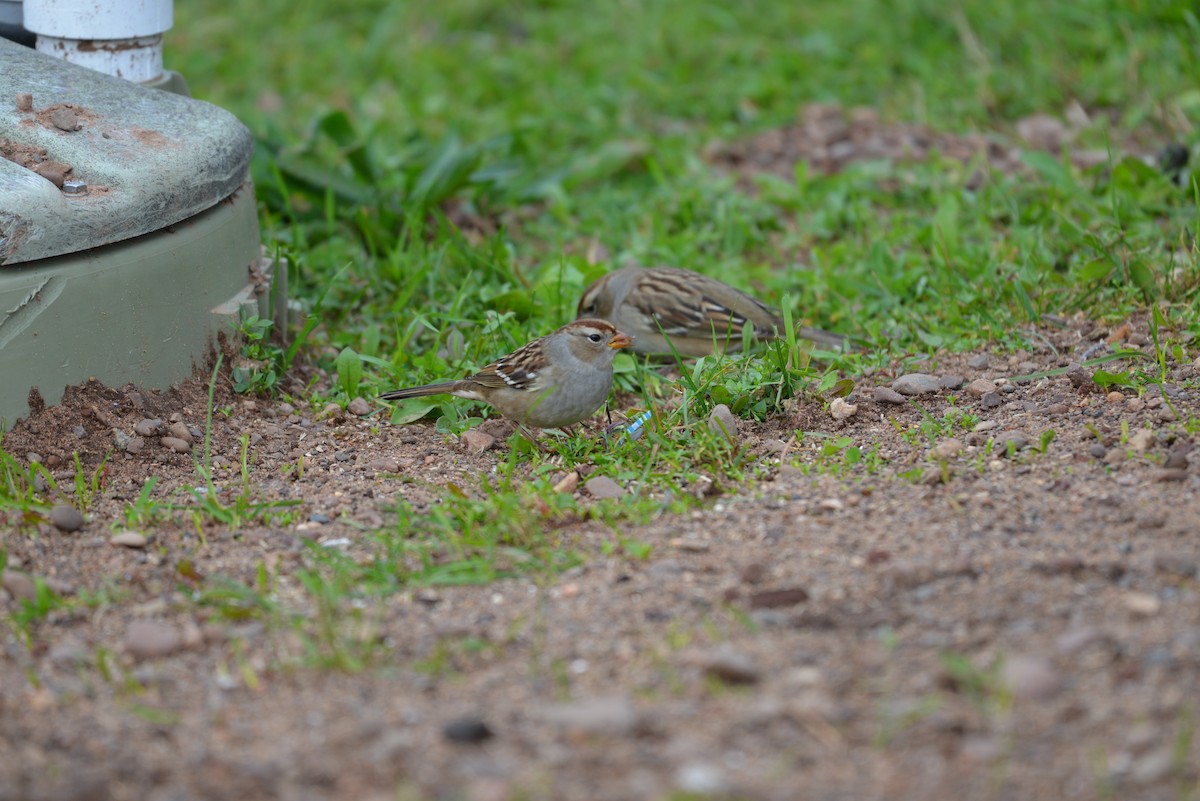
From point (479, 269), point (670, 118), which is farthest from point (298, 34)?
point (479, 269)

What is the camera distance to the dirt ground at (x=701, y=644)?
2736mm

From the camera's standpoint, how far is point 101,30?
17.0 ft

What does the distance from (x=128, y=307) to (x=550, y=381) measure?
1.52 m

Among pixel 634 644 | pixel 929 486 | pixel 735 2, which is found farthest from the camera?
pixel 735 2

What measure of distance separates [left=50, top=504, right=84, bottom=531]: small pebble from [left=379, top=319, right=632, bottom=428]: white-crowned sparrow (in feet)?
4.33

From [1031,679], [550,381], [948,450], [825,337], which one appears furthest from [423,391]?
Answer: [1031,679]

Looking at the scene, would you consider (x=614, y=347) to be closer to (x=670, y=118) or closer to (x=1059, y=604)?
(x=1059, y=604)

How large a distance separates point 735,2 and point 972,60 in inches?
88.9

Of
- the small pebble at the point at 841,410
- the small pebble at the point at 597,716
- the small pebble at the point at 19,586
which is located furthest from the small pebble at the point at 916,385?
the small pebble at the point at 19,586

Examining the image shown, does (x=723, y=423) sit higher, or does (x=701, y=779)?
(x=701, y=779)

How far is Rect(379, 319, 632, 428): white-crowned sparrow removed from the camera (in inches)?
192

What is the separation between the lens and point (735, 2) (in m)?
10.1

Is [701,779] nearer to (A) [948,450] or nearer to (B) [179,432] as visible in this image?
(A) [948,450]

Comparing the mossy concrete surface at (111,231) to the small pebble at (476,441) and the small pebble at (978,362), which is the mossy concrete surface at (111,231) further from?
the small pebble at (978,362)
